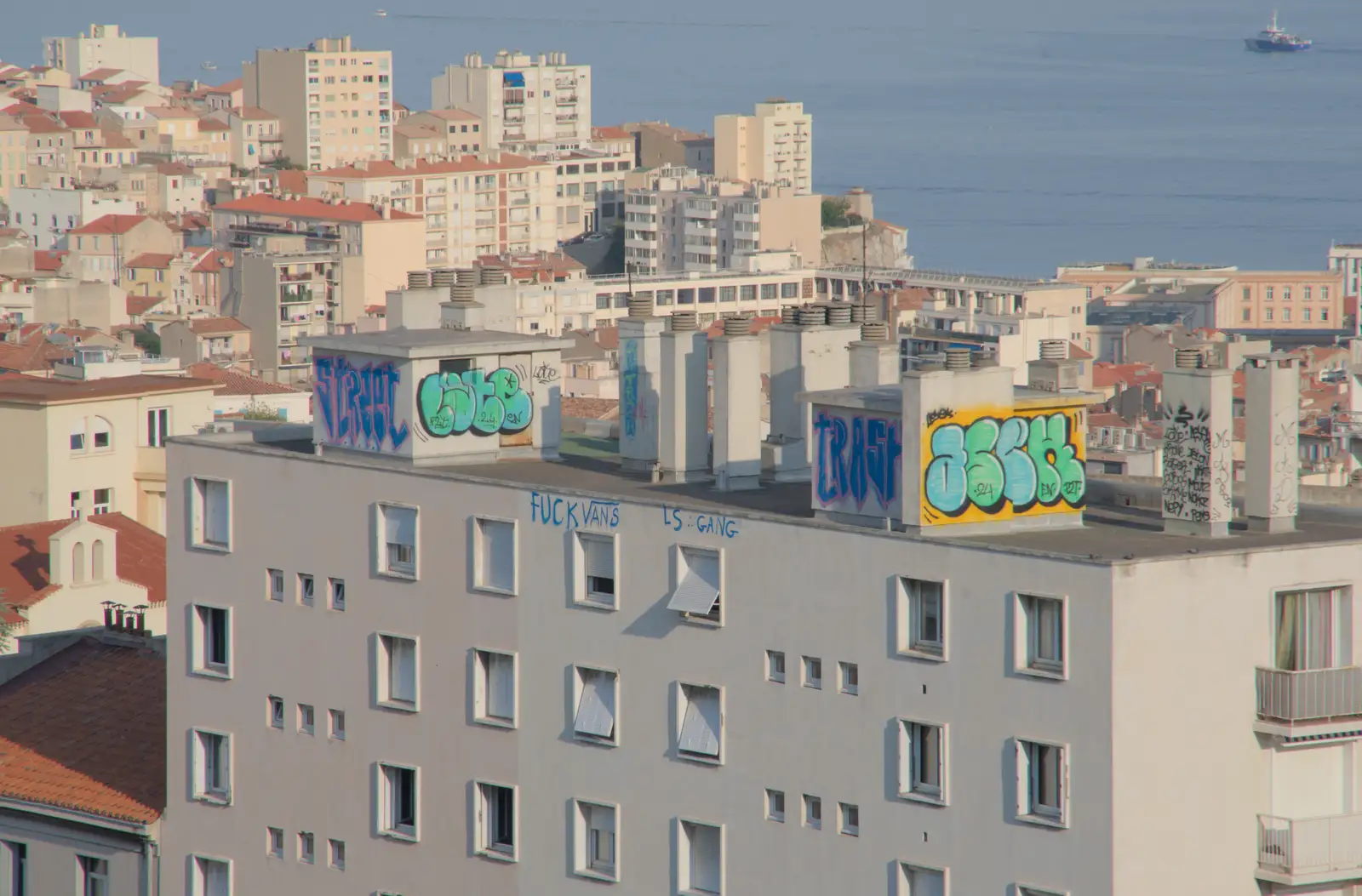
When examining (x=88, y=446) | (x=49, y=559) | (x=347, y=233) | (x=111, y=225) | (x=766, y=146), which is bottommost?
(x=49, y=559)

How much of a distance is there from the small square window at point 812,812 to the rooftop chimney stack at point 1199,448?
2613 millimetres

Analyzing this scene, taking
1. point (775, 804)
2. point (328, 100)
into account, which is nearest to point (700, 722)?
point (775, 804)

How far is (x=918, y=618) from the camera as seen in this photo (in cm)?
1489

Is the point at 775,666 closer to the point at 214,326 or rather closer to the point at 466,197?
the point at 214,326

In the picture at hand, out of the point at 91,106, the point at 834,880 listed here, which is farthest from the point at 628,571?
the point at 91,106

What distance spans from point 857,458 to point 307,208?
118m

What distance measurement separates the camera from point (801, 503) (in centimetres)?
1639

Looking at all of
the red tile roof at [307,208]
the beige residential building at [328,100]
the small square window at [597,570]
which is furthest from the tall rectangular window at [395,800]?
the beige residential building at [328,100]

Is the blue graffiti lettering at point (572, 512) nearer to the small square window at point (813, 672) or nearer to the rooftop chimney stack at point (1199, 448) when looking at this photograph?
the small square window at point (813, 672)

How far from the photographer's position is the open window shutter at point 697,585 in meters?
15.9

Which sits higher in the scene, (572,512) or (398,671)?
(572,512)

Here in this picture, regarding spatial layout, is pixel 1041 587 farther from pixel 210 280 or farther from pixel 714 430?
pixel 210 280

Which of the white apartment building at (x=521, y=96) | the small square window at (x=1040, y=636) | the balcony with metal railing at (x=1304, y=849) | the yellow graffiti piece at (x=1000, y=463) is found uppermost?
the white apartment building at (x=521, y=96)

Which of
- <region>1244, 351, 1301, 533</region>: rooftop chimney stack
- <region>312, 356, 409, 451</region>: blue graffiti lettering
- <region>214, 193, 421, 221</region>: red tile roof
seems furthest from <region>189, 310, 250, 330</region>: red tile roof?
<region>1244, 351, 1301, 533</region>: rooftop chimney stack
